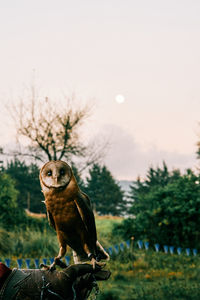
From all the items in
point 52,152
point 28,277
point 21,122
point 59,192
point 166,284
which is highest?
point 21,122

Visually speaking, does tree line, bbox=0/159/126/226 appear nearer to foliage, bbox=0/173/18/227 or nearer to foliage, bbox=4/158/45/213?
foliage, bbox=4/158/45/213

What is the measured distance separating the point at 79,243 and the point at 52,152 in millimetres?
13440

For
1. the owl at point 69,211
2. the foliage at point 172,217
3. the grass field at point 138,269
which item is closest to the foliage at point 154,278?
the grass field at point 138,269

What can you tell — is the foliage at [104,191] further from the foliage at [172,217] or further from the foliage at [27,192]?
the foliage at [172,217]

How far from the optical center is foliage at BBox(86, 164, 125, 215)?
37.3 m

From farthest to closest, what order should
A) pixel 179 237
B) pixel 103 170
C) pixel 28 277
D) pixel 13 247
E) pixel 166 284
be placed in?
1. pixel 103 170
2. pixel 179 237
3. pixel 13 247
4. pixel 166 284
5. pixel 28 277

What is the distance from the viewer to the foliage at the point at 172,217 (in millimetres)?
12773

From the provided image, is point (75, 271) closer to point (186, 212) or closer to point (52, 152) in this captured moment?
point (186, 212)

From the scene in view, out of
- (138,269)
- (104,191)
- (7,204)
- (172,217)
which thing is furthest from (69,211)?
(104,191)

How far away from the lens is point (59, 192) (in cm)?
368

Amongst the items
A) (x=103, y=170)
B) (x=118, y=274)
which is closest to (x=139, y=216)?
(x=118, y=274)

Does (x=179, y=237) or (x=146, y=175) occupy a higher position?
(x=146, y=175)

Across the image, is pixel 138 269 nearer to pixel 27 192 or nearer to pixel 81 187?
pixel 27 192

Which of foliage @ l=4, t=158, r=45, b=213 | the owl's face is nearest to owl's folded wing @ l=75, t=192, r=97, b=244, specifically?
the owl's face
